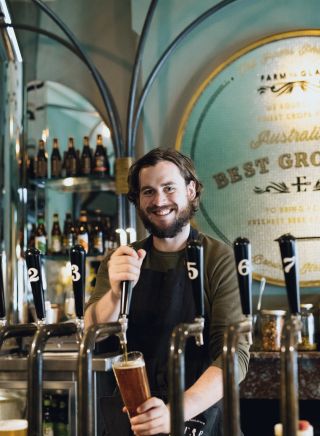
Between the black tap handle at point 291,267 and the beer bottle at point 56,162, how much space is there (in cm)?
307

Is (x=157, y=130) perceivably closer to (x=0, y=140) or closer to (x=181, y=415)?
(x=0, y=140)

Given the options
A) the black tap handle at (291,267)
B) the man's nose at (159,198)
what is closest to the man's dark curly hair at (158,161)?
the man's nose at (159,198)

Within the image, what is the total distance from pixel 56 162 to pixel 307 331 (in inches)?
76.2

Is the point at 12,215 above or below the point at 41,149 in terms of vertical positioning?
below

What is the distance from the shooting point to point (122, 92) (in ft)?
13.5

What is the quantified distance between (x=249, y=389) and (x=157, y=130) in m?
1.58

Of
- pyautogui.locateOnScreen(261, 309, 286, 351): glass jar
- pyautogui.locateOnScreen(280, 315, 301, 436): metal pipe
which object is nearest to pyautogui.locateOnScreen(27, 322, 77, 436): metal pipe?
pyautogui.locateOnScreen(280, 315, 301, 436): metal pipe

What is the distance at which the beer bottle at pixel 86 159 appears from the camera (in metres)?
4.21

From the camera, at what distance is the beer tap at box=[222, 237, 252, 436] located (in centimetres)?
116

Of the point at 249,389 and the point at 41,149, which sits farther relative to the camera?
the point at 41,149

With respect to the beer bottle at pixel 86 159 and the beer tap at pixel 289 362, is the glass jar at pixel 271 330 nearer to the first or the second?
the beer bottle at pixel 86 159

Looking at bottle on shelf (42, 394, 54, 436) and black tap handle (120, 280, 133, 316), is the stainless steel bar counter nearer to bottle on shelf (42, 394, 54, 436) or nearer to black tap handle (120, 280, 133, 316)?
bottle on shelf (42, 394, 54, 436)

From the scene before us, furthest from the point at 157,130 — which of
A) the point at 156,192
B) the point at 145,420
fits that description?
the point at 145,420

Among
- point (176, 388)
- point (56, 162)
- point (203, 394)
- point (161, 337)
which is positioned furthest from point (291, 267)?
point (56, 162)
